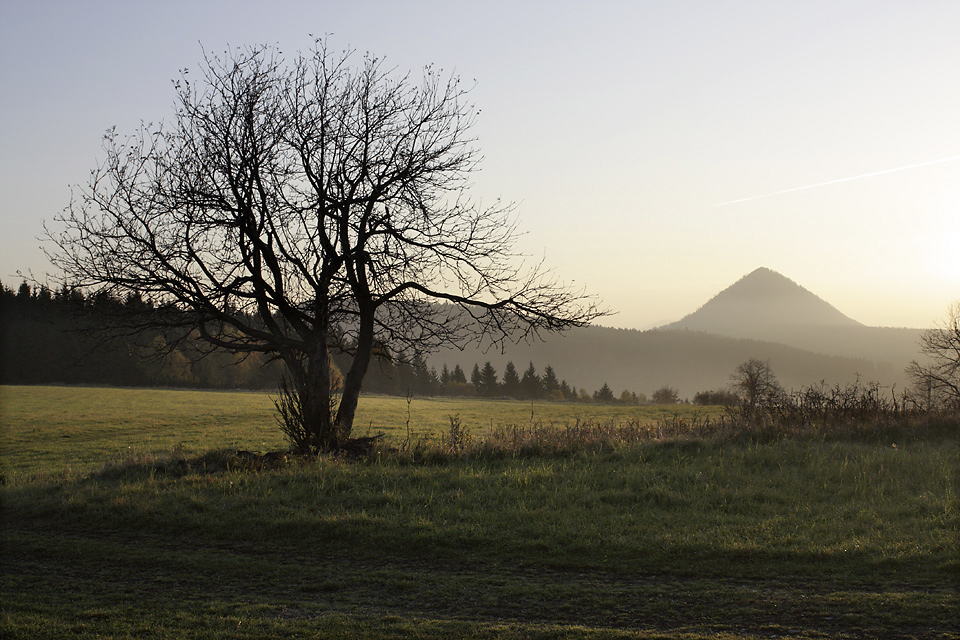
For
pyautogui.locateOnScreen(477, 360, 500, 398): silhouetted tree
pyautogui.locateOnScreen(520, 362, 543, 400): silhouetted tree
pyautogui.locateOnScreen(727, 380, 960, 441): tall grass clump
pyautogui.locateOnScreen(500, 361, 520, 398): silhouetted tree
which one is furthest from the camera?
pyautogui.locateOnScreen(477, 360, 500, 398): silhouetted tree

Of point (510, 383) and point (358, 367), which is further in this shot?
point (510, 383)

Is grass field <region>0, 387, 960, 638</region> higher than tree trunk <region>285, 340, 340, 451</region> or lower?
lower

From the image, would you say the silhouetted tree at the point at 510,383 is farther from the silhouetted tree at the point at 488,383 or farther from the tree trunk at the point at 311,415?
the tree trunk at the point at 311,415

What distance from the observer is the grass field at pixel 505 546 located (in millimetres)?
5398

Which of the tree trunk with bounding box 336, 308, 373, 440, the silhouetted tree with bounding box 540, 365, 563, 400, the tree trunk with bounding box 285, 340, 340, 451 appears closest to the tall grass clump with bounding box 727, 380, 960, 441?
the tree trunk with bounding box 336, 308, 373, 440

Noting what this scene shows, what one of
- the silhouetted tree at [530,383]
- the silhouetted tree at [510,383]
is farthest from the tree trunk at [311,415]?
the silhouetted tree at [510,383]

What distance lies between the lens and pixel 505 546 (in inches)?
299

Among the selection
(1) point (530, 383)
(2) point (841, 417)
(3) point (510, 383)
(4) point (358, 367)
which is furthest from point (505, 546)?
(3) point (510, 383)

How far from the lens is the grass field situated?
540 centimetres

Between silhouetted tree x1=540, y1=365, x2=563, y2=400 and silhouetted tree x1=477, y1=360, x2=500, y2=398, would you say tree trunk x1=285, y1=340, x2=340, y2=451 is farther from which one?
silhouetted tree x1=477, y1=360, x2=500, y2=398

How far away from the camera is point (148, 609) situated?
18.7 feet

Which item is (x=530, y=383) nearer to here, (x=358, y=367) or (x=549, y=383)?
(x=549, y=383)

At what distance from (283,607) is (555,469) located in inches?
254

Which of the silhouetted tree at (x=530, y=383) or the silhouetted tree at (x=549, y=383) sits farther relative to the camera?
the silhouetted tree at (x=530, y=383)
